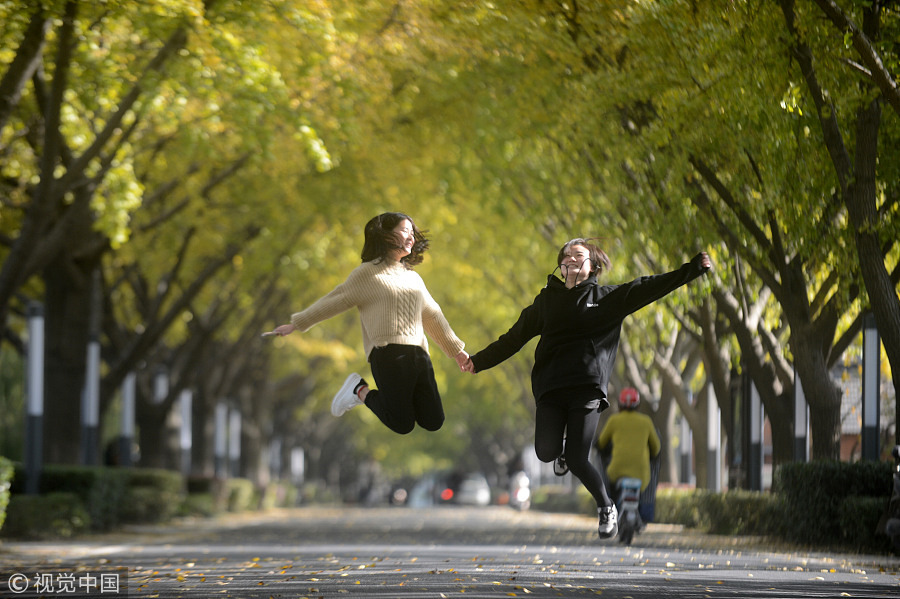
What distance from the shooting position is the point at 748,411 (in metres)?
22.5

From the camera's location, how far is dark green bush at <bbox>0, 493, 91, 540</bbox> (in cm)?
1811

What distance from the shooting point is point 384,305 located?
334 inches

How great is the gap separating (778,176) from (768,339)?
4752mm

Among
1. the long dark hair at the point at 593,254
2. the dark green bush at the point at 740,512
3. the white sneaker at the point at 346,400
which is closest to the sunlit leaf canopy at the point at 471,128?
the dark green bush at the point at 740,512

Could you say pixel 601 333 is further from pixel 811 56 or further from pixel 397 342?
pixel 811 56

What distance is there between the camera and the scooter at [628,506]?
14016 millimetres

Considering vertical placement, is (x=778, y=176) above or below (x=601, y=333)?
above

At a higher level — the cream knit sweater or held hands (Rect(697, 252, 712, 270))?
held hands (Rect(697, 252, 712, 270))

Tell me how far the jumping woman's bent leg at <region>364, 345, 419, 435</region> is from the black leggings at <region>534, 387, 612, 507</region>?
94cm

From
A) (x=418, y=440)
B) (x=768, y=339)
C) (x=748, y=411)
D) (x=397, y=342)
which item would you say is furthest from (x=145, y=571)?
(x=418, y=440)

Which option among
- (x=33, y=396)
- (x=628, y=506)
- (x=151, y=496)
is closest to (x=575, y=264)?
(x=628, y=506)

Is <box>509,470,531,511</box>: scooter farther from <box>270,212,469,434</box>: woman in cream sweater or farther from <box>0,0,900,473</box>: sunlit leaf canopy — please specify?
<box>270,212,469,434</box>: woman in cream sweater

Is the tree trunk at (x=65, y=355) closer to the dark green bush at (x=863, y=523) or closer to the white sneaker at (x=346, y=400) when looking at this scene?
the dark green bush at (x=863, y=523)

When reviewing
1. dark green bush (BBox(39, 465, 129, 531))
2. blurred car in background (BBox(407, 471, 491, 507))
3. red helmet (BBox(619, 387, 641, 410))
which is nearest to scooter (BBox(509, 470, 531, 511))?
blurred car in background (BBox(407, 471, 491, 507))
